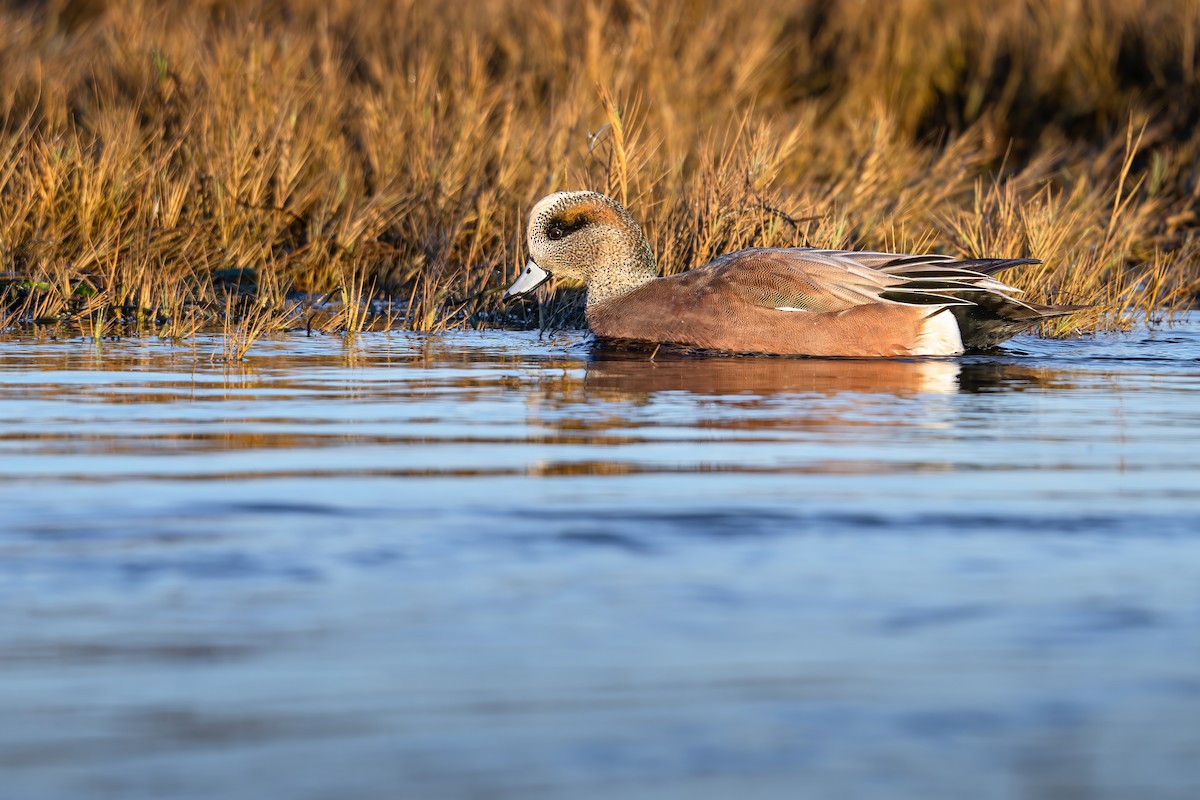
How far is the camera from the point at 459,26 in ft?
39.6

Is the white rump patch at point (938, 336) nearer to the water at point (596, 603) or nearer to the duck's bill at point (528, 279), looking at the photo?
the duck's bill at point (528, 279)

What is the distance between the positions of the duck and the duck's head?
321 millimetres

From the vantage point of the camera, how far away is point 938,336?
658cm

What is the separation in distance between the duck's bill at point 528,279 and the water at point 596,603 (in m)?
2.35

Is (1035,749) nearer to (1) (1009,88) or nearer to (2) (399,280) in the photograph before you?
(2) (399,280)

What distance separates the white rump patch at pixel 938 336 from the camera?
6555 millimetres

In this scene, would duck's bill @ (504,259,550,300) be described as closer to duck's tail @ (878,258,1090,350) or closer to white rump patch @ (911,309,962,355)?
duck's tail @ (878,258,1090,350)

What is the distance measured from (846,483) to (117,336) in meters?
3.98

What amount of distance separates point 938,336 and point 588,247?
1.34 metres

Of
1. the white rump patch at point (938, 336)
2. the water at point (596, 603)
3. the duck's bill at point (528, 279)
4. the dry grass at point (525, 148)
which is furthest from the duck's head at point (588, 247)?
the water at point (596, 603)

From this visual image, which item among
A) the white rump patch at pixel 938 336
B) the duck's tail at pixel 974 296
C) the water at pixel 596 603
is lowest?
the water at pixel 596 603

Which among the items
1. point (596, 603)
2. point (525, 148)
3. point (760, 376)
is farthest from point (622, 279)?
point (596, 603)

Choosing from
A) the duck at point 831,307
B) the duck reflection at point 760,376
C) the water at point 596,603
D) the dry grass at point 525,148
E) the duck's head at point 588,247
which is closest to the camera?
the water at point 596,603

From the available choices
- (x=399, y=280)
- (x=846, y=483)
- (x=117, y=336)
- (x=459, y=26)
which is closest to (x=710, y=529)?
(x=846, y=483)
